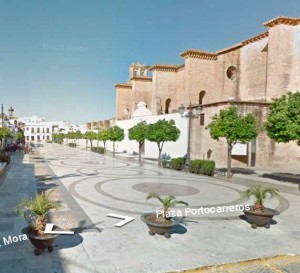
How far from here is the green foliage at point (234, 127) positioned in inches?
537

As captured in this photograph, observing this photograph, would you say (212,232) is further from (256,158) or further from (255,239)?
(256,158)

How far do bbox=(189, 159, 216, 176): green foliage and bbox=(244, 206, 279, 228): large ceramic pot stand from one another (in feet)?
29.5

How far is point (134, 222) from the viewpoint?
6516mm

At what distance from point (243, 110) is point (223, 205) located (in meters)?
13.1

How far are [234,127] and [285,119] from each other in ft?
9.40

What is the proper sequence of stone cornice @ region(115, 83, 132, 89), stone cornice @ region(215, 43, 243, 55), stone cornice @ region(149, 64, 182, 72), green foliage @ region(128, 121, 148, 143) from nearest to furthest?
green foliage @ region(128, 121, 148, 143), stone cornice @ region(215, 43, 243, 55), stone cornice @ region(149, 64, 182, 72), stone cornice @ region(115, 83, 132, 89)

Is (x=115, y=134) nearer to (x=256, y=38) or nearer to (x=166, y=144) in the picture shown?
(x=166, y=144)

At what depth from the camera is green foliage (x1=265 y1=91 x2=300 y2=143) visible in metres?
10.7

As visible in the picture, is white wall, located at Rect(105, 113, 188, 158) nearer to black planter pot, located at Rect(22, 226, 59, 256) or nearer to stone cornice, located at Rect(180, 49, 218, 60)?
stone cornice, located at Rect(180, 49, 218, 60)

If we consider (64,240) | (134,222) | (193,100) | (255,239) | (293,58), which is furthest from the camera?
(193,100)

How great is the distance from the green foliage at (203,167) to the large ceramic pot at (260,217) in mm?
8987

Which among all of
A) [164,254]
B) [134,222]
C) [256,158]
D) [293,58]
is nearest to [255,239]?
[164,254]

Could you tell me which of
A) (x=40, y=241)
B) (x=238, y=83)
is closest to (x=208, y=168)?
(x=40, y=241)

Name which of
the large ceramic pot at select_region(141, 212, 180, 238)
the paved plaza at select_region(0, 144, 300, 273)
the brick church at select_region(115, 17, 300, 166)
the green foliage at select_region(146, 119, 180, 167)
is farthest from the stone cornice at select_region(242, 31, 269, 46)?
the large ceramic pot at select_region(141, 212, 180, 238)
